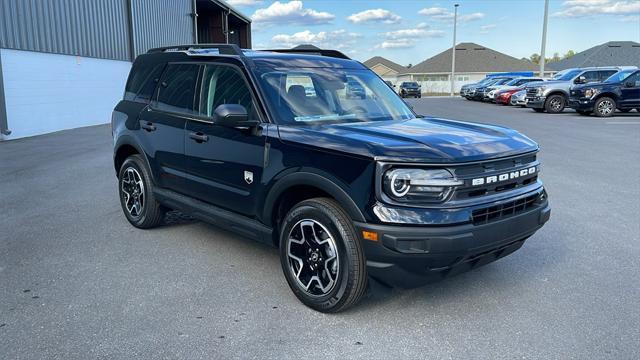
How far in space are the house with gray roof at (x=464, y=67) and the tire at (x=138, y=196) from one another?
225 feet

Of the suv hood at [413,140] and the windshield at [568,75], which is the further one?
the windshield at [568,75]

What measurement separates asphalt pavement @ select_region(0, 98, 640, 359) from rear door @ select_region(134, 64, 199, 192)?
0.73 m

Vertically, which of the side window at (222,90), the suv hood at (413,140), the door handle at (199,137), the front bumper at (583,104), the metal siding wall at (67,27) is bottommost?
the front bumper at (583,104)

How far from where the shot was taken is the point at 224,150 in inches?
173

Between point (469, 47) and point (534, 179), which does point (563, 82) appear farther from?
point (469, 47)

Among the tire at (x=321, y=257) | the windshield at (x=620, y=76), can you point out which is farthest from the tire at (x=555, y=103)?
the tire at (x=321, y=257)

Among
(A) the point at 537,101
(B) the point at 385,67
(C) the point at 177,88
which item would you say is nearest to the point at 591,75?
(A) the point at 537,101

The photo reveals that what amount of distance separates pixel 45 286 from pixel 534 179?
3.88 m

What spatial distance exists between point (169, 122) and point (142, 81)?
3.26 feet

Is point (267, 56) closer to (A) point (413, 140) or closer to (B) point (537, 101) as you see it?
(A) point (413, 140)

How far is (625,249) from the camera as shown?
500 centimetres

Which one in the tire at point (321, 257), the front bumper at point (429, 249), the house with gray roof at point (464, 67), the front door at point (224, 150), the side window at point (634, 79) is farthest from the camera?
the house with gray roof at point (464, 67)

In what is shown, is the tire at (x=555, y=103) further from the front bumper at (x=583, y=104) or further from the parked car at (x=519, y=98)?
the parked car at (x=519, y=98)

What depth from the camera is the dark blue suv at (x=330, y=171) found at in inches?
129
